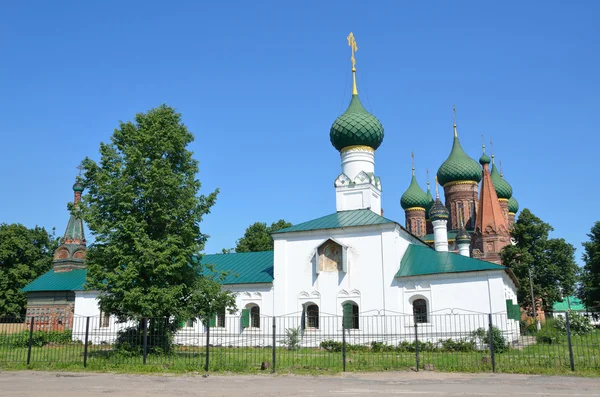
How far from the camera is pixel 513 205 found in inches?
1911

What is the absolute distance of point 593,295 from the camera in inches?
1481

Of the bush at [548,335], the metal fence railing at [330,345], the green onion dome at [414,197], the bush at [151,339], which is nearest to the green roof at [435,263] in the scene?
the metal fence railing at [330,345]

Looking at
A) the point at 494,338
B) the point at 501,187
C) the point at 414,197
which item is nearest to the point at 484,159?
the point at 501,187

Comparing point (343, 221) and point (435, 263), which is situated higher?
point (343, 221)

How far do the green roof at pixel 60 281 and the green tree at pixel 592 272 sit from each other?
112 ft

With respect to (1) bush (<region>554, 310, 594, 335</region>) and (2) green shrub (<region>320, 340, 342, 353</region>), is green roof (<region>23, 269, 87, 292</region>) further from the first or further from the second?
(1) bush (<region>554, 310, 594, 335</region>)

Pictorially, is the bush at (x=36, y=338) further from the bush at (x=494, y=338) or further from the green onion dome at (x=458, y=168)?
the green onion dome at (x=458, y=168)

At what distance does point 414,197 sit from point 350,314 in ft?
93.9

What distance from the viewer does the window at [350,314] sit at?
22781 mm

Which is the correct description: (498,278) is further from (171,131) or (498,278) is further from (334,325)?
(171,131)

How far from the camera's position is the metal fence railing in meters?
14.2

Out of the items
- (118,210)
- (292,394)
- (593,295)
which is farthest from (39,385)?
(593,295)

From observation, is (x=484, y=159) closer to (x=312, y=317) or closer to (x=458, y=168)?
(x=458, y=168)

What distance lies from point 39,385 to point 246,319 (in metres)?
13.2
